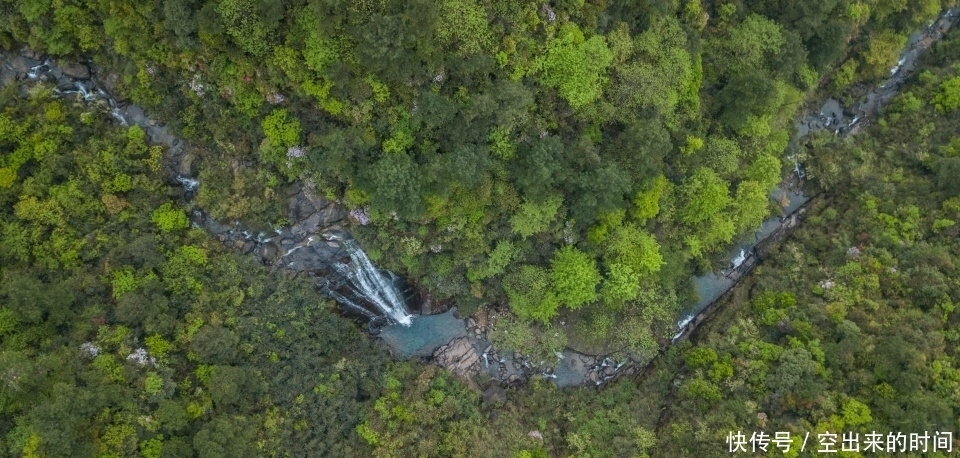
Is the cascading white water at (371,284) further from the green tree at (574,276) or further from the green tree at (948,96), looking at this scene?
the green tree at (948,96)

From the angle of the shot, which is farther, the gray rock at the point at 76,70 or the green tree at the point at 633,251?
the green tree at the point at 633,251

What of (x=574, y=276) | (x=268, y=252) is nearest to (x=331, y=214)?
(x=268, y=252)

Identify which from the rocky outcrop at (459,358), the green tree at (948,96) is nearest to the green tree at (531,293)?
the rocky outcrop at (459,358)

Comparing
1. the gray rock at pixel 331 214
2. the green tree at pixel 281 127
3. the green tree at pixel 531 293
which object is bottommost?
the green tree at pixel 531 293

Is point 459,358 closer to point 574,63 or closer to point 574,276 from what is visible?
point 574,276

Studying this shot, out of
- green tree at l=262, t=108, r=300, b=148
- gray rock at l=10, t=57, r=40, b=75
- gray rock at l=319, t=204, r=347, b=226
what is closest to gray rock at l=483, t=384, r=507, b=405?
gray rock at l=319, t=204, r=347, b=226

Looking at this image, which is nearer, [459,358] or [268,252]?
[268,252]
